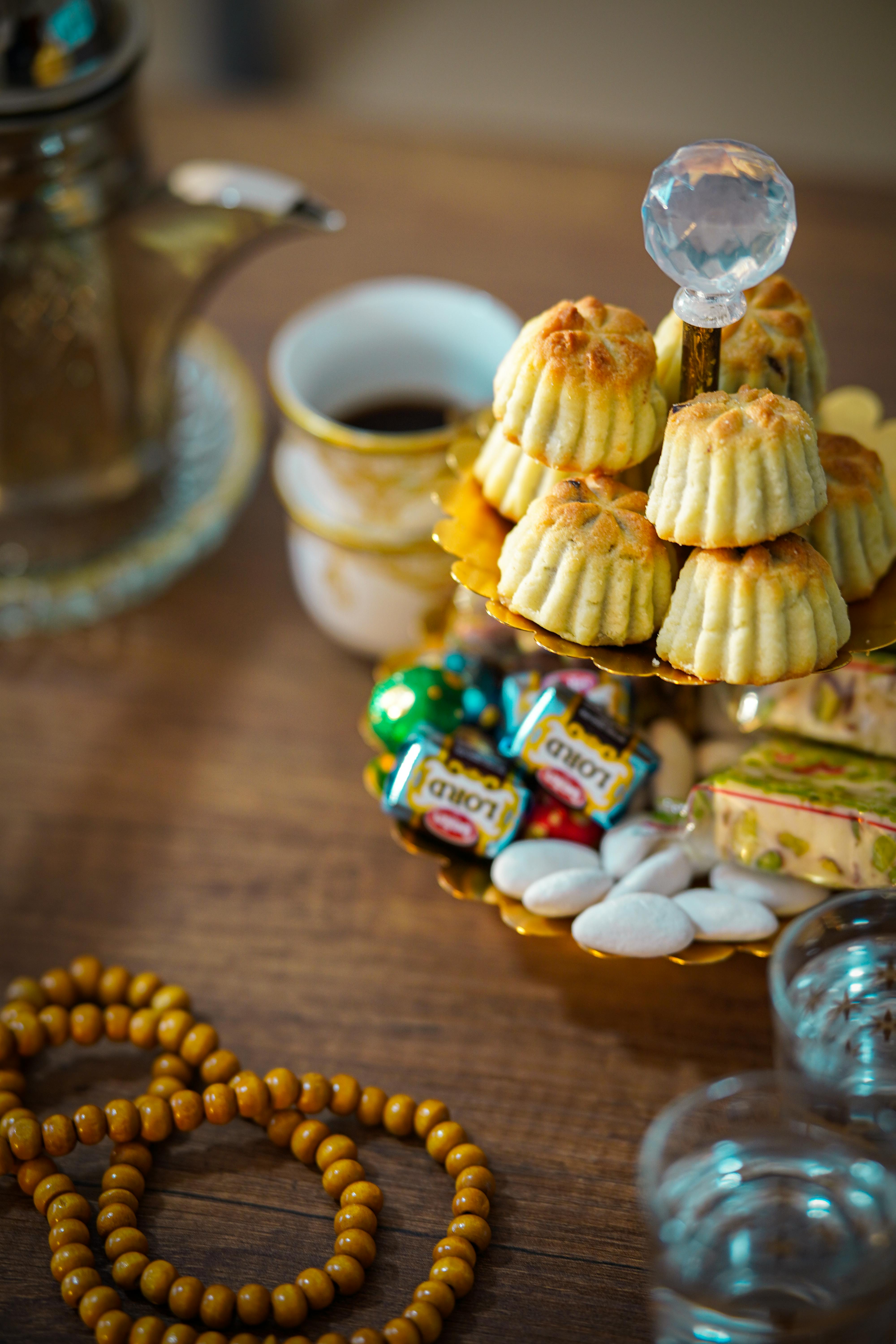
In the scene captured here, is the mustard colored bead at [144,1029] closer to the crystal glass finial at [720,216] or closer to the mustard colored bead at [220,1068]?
the mustard colored bead at [220,1068]

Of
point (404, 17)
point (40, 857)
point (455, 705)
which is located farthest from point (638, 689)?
point (404, 17)

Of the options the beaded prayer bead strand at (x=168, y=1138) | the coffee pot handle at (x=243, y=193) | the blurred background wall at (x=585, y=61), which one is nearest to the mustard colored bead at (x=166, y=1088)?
the beaded prayer bead strand at (x=168, y=1138)

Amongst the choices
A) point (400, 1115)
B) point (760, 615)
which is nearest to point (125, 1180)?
point (400, 1115)

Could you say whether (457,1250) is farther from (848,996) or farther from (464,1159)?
(848,996)

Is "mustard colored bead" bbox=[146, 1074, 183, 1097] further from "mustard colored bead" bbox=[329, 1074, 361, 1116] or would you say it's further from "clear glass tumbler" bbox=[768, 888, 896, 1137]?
"clear glass tumbler" bbox=[768, 888, 896, 1137]

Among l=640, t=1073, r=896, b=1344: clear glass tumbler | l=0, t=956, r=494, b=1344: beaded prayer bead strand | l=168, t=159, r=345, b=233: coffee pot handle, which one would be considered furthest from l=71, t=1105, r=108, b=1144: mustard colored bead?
l=168, t=159, r=345, b=233: coffee pot handle
